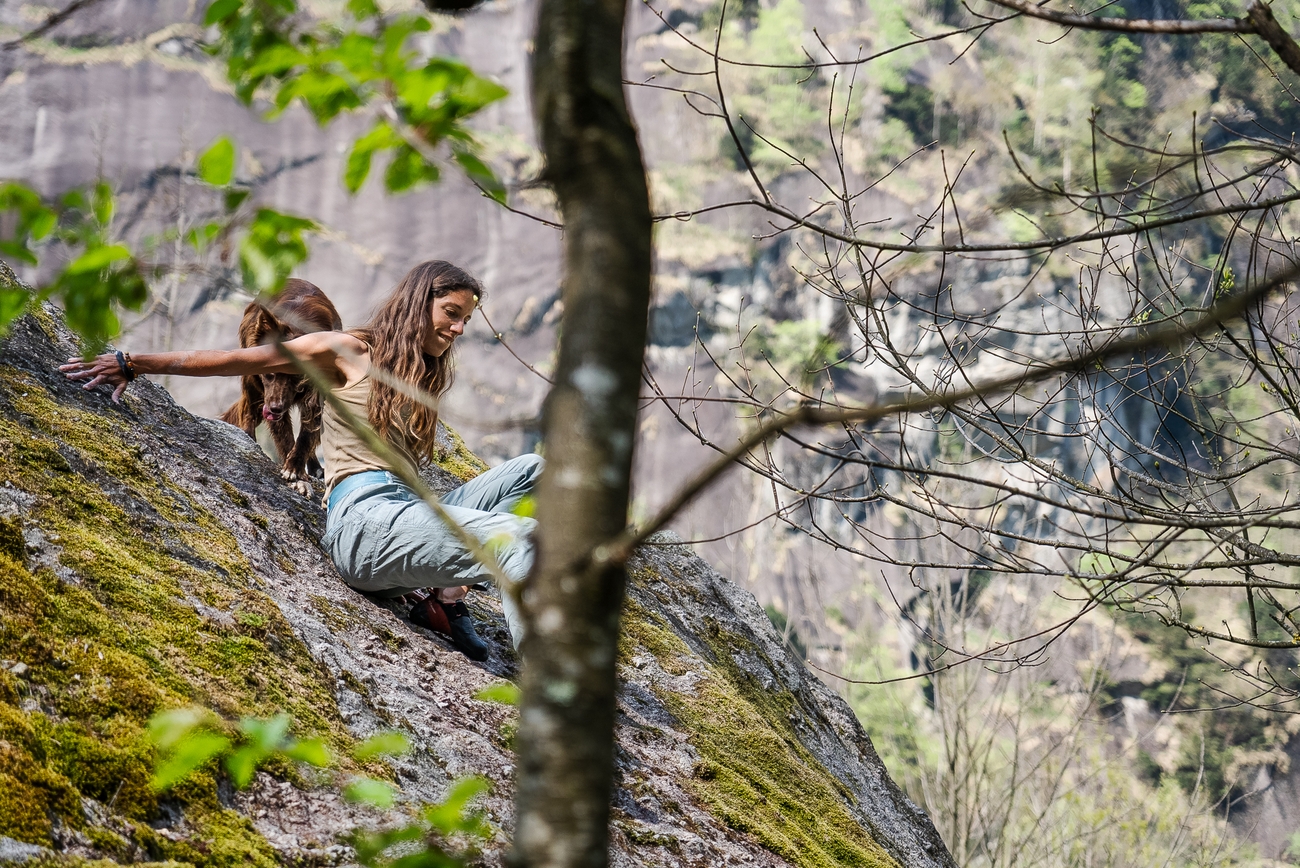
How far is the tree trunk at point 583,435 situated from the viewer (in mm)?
748

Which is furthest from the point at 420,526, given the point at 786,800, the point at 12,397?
the point at 786,800

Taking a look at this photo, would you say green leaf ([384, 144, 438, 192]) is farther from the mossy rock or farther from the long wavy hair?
the long wavy hair

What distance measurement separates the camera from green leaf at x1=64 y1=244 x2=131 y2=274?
2.82ft

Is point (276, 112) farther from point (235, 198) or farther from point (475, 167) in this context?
point (475, 167)

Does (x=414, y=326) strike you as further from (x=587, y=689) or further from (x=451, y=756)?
(x=587, y=689)

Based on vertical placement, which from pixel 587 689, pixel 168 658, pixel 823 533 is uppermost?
pixel 823 533

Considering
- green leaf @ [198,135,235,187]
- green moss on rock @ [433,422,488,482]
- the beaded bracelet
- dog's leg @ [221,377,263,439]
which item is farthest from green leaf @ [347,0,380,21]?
green moss on rock @ [433,422,488,482]

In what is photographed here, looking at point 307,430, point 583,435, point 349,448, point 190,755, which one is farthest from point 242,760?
point 307,430

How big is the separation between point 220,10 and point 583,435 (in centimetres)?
65

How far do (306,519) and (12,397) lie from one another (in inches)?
41.7

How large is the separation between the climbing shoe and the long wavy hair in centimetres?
56

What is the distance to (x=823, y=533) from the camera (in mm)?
2564

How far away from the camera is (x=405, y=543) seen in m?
2.84

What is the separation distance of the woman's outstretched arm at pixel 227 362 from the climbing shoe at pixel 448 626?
86 centimetres
